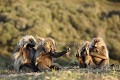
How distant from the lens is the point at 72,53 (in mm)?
36250

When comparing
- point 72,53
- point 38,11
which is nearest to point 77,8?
point 38,11

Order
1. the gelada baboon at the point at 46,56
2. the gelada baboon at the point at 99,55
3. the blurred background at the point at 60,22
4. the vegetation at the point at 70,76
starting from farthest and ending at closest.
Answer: the blurred background at the point at 60,22, the gelada baboon at the point at 99,55, the gelada baboon at the point at 46,56, the vegetation at the point at 70,76

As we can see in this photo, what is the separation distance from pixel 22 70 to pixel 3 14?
1286 inches

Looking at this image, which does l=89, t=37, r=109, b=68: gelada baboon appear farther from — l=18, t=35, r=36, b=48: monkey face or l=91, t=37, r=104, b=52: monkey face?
l=18, t=35, r=36, b=48: monkey face

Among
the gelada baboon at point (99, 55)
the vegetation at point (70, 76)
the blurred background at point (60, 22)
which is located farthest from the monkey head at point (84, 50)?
the blurred background at point (60, 22)

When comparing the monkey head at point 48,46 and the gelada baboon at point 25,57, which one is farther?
the gelada baboon at point 25,57

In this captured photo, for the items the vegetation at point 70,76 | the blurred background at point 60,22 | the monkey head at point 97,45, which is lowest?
the vegetation at point 70,76

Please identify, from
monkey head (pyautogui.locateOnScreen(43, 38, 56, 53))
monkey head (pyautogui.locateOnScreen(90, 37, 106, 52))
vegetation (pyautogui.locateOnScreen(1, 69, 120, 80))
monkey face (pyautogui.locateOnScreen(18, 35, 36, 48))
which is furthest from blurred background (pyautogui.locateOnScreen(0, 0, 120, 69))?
vegetation (pyautogui.locateOnScreen(1, 69, 120, 80))

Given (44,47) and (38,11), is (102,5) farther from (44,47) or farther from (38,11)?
(44,47)

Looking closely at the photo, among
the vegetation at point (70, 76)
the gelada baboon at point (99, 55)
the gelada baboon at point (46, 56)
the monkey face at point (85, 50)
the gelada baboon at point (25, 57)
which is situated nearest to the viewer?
the vegetation at point (70, 76)

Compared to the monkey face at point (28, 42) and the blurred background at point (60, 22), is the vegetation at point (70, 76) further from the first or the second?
A: the blurred background at point (60, 22)

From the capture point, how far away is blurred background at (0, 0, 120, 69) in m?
41.9

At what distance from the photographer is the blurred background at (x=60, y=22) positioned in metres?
41.9

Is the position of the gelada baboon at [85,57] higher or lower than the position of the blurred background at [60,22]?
lower
